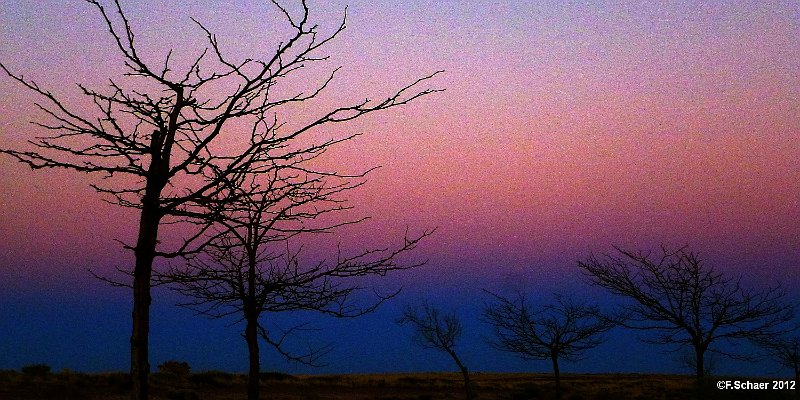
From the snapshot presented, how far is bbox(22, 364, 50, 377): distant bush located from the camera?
2944cm

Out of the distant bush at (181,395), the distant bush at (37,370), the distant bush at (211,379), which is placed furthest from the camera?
the distant bush at (211,379)

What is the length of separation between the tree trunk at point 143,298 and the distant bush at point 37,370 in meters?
28.9

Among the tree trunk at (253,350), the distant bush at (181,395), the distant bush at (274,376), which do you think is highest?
the tree trunk at (253,350)

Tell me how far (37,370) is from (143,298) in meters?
30.3

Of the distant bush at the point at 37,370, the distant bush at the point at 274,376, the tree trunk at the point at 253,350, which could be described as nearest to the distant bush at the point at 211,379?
the distant bush at the point at 274,376

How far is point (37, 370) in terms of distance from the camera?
30.3m

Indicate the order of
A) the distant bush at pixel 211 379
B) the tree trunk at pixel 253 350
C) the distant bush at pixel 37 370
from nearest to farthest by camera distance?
the tree trunk at pixel 253 350 → the distant bush at pixel 37 370 → the distant bush at pixel 211 379

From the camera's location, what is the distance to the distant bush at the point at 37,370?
29438 mm

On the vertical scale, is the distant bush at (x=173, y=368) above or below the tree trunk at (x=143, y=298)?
below

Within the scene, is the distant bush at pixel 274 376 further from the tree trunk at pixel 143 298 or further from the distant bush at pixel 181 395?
the tree trunk at pixel 143 298

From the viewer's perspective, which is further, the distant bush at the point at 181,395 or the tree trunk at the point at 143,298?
the distant bush at the point at 181,395

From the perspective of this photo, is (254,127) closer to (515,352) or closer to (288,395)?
(515,352)

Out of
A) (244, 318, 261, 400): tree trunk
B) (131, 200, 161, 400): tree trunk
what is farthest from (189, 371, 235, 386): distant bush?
(131, 200, 161, 400): tree trunk

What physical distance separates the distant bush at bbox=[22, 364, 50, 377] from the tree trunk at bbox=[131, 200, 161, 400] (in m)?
28.9
